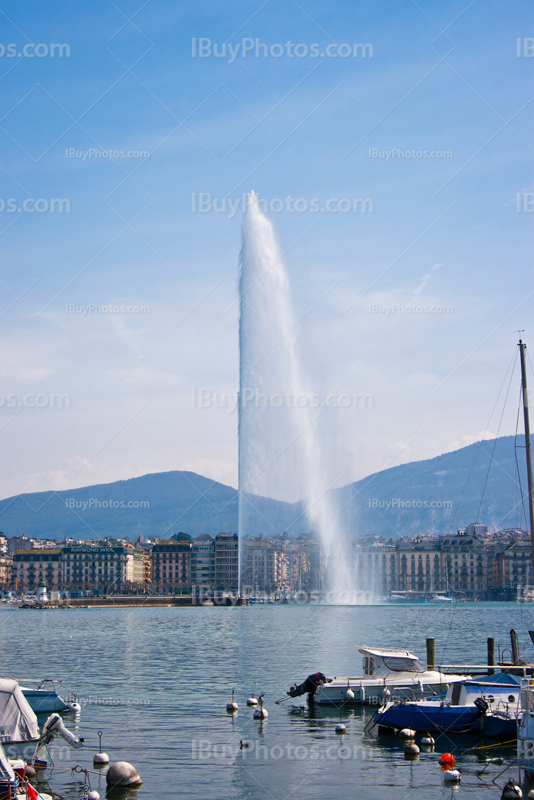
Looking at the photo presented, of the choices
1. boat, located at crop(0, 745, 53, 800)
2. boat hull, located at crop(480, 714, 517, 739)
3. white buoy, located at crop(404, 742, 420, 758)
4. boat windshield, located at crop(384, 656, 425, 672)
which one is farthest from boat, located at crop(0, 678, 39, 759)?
boat windshield, located at crop(384, 656, 425, 672)

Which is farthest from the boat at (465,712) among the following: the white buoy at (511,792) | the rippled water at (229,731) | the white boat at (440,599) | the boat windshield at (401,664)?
the white boat at (440,599)

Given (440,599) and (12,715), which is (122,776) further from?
(440,599)

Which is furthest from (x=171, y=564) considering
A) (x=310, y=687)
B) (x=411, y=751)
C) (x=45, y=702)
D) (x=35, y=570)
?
(x=411, y=751)

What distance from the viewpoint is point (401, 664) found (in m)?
29.7

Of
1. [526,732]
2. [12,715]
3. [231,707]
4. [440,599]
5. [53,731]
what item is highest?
[12,715]

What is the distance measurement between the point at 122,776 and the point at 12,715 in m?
2.96

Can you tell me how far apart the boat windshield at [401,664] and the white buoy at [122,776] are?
511 inches

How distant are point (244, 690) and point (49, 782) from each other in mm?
14653

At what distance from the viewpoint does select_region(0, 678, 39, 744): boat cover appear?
19203 millimetres

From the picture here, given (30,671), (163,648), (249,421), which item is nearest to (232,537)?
(249,421)

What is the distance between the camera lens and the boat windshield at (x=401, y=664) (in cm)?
2950

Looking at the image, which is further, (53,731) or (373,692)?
(373,692)

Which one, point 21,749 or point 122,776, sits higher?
point 21,749

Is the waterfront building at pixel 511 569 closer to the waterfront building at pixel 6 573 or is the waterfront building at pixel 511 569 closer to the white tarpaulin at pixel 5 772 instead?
the waterfront building at pixel 6 573
